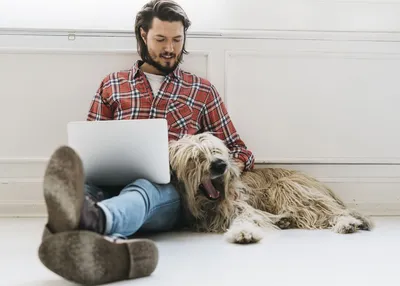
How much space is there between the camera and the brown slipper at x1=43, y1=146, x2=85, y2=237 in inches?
50.9

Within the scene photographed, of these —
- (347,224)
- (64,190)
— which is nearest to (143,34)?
(347,224)

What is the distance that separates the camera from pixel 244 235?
1930 mm

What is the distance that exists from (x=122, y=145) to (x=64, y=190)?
55cm

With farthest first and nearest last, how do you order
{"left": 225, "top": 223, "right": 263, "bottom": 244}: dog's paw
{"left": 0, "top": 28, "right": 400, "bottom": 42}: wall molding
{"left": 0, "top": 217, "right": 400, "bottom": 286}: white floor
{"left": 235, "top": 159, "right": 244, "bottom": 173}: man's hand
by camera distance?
1. {"left": 0, "top": 28, "right": 400, "bottom": 42}: wall molding
2. {"left": 235, "top": 159, "right": 244, "bottom": 173}: man's hand
3. {"left": 225, "top": 223, "right": 263, "bottom": 244}: dog's paw
4. {"left": 0, "top": 217, "right": 400, "bottom": 286}: white floor

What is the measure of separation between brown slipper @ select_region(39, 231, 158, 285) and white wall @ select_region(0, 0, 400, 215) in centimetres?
152

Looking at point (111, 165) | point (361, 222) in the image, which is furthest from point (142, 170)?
point (361, 222)

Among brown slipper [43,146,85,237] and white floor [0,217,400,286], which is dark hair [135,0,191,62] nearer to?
white floor [0,217,400,286]

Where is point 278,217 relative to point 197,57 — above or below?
below

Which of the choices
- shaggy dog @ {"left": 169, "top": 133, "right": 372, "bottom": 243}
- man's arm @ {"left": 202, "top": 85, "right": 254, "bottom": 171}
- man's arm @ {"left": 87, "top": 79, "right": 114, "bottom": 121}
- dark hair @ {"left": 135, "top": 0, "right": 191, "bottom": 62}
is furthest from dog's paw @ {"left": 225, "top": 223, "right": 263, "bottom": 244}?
dark hair @ {"left": 135, "top": 0, "right": 191, "bottom": 62}

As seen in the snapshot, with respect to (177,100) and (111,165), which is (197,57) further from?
(111,165)

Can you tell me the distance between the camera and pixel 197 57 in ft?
9.09

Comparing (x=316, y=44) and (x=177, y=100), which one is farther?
(x=316, y=44)

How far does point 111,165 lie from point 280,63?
1295mm

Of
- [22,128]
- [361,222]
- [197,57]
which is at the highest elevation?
[197,57]
